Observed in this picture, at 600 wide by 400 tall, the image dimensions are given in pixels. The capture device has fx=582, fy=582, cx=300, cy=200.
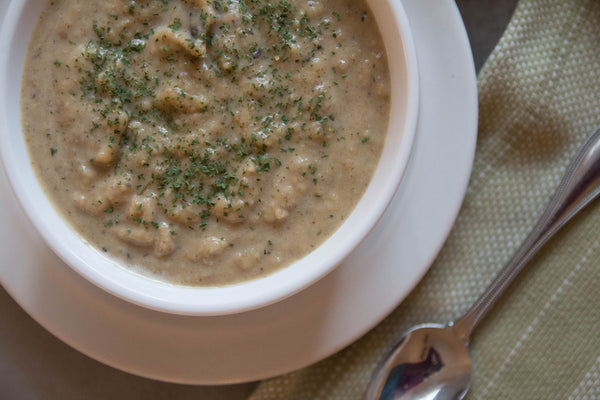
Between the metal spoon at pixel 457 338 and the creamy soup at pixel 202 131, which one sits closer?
the creamy soup at pixel 202 131

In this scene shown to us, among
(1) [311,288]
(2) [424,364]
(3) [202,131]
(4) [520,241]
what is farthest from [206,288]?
(4) [520,241]

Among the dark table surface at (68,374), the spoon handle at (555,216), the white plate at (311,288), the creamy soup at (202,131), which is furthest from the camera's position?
the dark table surface at (68,374)

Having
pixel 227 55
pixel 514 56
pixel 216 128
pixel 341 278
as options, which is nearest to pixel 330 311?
pixel 341 278

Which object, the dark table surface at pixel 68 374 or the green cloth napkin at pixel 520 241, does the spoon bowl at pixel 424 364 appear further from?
the dark table surface at pixel 68 374

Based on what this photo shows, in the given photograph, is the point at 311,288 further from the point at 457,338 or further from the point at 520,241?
the point at 520,241

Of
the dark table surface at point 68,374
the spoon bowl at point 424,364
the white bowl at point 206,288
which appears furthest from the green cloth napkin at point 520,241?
the white bowl at point 206,288

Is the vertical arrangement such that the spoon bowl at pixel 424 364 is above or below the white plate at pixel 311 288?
below

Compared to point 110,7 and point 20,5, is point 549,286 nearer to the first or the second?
point 110,7
